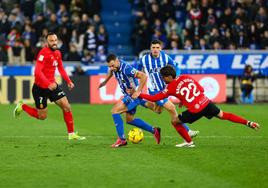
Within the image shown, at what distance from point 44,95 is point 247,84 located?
1150 centimetres

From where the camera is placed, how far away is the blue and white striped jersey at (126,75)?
1398 cm

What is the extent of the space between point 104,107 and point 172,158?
38.8ft

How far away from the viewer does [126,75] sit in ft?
46.3

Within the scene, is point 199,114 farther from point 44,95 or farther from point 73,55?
point 73,55

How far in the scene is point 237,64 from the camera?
2648cm

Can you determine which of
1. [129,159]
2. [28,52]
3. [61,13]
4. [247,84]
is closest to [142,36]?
[61,13]

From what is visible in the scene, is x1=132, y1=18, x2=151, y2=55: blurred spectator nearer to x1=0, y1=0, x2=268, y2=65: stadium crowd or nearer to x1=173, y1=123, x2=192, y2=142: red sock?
x1=0, y1=0, x2=268, y2=65: stadium crowd

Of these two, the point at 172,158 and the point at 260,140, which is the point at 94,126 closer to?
the point at 260,140

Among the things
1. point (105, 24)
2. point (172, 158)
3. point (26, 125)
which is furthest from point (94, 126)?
point (105, 24)

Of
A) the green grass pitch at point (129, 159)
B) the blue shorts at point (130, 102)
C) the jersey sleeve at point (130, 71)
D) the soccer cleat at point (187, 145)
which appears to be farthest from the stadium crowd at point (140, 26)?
the soccer cleat at point (187, 145)

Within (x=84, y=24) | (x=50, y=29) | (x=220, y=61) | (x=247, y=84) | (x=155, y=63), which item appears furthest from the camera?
(x=84, y=24)

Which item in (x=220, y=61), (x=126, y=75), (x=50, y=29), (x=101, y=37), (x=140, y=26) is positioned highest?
(x=140, y=26)

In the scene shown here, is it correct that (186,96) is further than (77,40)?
No

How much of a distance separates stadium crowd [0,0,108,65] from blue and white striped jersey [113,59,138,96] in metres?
12.2
